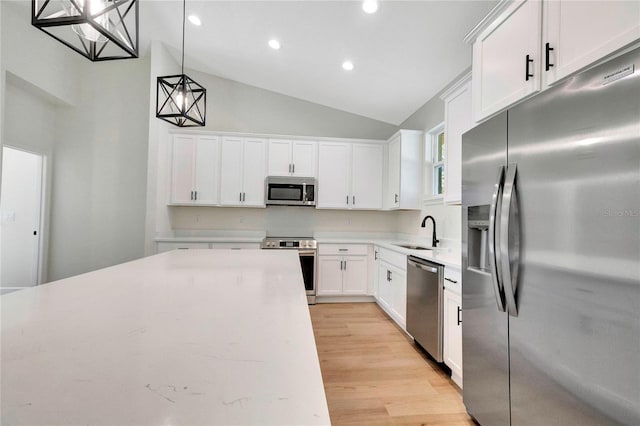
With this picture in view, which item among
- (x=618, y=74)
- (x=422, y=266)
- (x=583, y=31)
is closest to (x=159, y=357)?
(x=618, y=74)

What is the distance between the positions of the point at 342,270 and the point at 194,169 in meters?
2.62

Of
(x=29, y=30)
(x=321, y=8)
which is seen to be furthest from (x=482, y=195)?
(x=29, y=30)

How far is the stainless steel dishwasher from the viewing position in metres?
2.27

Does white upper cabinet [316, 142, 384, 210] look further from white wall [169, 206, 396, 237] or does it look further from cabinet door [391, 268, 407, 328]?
cabinet door [391, 268, 407, 328]

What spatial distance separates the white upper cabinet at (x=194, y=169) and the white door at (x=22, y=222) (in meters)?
Result: 1.96

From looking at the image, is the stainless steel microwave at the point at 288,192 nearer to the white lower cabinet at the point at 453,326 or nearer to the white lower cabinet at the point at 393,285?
the white lower cabinet at the point at 393,285

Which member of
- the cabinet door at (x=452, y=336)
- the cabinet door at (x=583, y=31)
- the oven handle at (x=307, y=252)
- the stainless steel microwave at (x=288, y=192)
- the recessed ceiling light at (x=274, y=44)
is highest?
the recessed ceiling light at (x=274, y=44)

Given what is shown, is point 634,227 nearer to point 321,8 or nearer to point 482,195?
point 482,195

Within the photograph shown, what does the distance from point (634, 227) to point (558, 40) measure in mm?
952

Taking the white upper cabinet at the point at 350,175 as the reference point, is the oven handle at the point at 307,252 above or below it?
below

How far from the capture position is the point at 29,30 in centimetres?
335

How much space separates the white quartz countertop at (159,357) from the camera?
39cm

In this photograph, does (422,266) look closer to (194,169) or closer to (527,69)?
(527,69)

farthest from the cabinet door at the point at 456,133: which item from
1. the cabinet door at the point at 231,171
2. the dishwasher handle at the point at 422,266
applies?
the cabinet door at the point at 231,171
